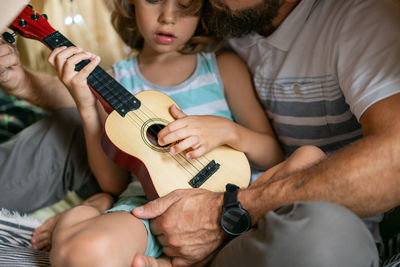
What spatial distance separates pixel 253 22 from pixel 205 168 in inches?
18.5

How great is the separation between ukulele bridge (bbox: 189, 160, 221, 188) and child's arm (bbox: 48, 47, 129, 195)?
329 millimetres

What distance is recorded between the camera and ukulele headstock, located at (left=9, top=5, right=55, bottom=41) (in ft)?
3.36

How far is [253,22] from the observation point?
1.15 metres

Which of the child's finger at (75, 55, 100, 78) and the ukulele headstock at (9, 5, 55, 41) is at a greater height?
the ukulele headstock at (9, 5, 55, 41)

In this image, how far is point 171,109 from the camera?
1.07 m

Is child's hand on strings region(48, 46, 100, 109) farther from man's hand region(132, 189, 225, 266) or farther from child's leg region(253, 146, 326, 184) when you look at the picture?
child's leg region(253, 146, 326, 184)

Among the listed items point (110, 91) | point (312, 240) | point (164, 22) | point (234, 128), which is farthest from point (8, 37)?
point (312, 240)

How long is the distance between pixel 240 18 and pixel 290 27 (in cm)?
15

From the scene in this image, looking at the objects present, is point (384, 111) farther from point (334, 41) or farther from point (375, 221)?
point (375, 221)

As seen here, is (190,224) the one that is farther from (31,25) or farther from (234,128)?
(31,25)

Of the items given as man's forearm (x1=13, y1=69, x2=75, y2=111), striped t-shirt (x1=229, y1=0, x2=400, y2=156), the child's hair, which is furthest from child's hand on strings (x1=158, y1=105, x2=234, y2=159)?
man's forearm (x1=13, y1=69, x2=75, y2=111)

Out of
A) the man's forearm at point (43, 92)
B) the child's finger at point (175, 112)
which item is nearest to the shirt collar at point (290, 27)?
the child's finger at point (175, 112)

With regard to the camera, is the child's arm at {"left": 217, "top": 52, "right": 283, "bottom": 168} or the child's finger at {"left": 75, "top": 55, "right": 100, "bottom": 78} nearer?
the child's finger at {"left": 75, "top": 55, "right": 100, "bottom": 78}

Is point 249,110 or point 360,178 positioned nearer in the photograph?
point 360,178
